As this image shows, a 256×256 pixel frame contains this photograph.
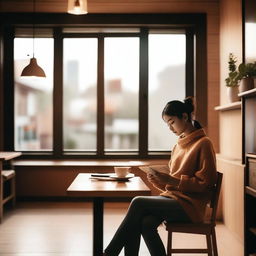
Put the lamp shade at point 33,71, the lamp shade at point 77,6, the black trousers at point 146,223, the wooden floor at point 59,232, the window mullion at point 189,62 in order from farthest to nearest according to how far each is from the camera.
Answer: the window mullion at point 189,62
the lamp shade at point 33,71
the lamp shade at point 77,6
the wooden floor at point 59,232
the black trousers at point 146,223

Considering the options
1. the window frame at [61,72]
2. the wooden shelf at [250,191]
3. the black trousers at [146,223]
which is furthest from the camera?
the window frame at [61,72]

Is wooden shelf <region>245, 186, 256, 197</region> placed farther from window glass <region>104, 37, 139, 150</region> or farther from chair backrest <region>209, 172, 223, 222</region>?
window glass <region>104, 37, 139, 150</region>

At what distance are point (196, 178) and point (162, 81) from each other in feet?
10.9

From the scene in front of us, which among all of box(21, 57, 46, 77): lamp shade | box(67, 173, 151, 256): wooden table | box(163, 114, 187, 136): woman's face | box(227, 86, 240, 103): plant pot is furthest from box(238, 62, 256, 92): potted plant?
box(21, 57, 46, 77): lamp shade

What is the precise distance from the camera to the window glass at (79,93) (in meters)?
5.66

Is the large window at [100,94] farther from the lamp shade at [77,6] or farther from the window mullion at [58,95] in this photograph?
the lamp shade at [77,6]

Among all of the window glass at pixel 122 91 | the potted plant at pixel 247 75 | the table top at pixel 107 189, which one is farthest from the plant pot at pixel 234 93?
the table top at pixel 107 189

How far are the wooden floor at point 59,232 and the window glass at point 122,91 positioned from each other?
1.01 m

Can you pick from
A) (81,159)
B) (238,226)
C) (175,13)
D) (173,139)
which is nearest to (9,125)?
(81,159)

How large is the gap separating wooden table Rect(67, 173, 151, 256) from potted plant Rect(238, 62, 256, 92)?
1.39m

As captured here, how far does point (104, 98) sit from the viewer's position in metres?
5.63

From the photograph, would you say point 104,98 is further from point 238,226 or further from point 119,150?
point 238,226

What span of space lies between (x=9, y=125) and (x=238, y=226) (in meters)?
3.44

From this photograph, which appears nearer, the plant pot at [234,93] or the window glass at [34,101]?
the plant pot at [234,93]
